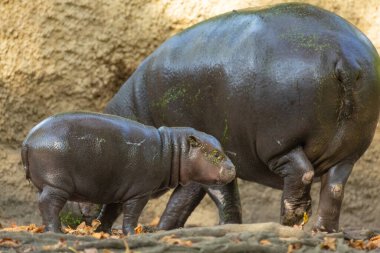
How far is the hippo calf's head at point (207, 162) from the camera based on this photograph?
4973mm

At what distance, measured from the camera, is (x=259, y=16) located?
5422mm

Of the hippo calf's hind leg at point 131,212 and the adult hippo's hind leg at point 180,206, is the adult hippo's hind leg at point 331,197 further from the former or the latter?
the hippo calf's hind leg at point 131,212

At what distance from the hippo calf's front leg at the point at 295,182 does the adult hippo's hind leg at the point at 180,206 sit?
831mm

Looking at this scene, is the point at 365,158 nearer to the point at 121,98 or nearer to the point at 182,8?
the point at 182,8

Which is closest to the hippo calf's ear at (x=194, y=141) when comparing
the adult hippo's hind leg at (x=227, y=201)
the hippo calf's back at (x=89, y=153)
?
the hippo calf's back at (x=89, y=153)

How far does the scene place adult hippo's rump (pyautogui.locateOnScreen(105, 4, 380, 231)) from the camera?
4.98 m

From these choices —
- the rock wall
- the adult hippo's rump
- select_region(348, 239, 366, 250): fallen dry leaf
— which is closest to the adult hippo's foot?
the adult hippo's rump

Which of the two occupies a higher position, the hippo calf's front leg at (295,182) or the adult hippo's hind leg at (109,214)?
the hippo calf's front leg at (295,182)

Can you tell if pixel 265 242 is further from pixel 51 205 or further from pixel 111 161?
pixel 51 205

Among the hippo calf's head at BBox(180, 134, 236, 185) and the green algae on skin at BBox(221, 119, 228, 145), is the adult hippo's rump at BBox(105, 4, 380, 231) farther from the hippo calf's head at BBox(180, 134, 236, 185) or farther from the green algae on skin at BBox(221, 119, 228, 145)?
the hippo calf's head at BBox(180, 134, 236, 185)

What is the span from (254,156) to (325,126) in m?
0.56

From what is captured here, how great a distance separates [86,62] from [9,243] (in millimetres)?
4305

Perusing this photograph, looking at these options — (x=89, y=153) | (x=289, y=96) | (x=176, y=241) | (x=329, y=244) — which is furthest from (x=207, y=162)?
(x=176, y=241)

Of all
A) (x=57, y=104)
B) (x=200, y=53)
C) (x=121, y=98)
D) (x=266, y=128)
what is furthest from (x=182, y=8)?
(x=266, y=128)
